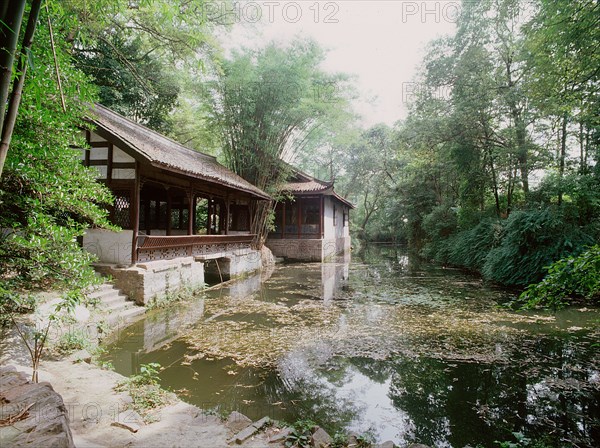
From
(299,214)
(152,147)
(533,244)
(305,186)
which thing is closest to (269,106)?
(152,147)

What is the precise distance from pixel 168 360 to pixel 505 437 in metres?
4.62

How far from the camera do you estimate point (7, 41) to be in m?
1.78

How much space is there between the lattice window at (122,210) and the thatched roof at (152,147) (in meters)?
1.49

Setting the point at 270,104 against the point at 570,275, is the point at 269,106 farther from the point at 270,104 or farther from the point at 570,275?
the point at 570,275

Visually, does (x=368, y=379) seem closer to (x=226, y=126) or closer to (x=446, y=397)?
(x=446, y=397)

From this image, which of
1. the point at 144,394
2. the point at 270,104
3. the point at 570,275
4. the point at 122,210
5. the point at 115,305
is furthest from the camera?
the point at 270,104

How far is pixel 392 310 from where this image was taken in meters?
8.53

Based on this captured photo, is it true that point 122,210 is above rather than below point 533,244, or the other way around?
above

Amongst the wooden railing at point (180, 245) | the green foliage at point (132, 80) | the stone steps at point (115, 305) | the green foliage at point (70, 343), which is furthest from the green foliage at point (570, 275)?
the green foliage at point (132, 80)

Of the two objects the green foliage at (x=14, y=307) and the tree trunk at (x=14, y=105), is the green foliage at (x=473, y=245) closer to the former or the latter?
the green foliage at (x=14, y=307)

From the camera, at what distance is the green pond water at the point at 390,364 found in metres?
3.67

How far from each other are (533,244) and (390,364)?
9152mm

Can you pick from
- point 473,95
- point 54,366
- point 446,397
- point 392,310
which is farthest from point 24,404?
point 473,95

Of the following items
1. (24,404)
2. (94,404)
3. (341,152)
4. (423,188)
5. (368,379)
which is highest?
(341,152)
